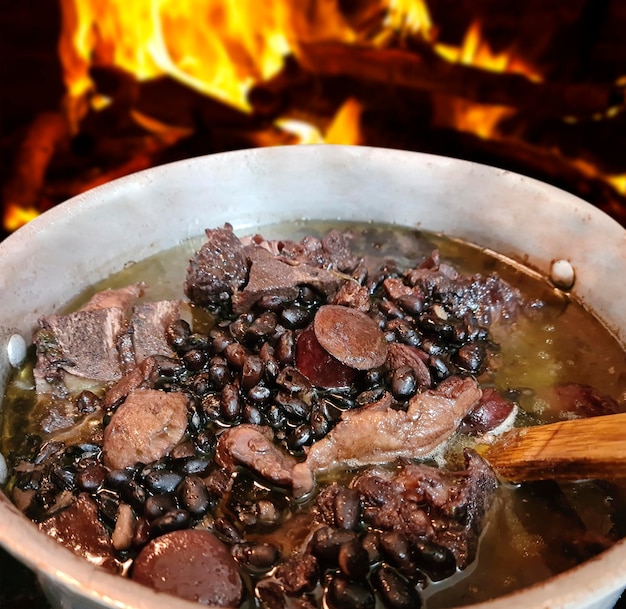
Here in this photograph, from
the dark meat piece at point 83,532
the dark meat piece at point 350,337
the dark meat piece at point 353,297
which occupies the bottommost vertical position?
the dark meat piece at point 83,532

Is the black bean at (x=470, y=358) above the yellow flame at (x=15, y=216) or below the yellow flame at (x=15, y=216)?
above

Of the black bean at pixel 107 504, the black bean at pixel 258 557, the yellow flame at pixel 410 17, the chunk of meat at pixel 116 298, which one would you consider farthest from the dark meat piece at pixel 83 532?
the yellow flame at pixel 410 17

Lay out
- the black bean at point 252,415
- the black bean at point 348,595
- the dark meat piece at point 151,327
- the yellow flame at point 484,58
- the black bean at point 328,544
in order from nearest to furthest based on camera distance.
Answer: the black bean at point 348,595 → the black bean at point 328,544 → the black bean at point 252,415 → the dark meat piece at point 151,327 → the yellow flame at point 484,58

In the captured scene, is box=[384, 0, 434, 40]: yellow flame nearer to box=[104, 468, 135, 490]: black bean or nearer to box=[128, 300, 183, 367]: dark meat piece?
box=[128, 300, 183, 367]: dark meat piece

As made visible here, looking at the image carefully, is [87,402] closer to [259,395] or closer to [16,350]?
[16,350]

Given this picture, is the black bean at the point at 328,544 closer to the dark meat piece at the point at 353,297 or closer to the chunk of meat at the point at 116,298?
the dark meat piece at the point at 353,297

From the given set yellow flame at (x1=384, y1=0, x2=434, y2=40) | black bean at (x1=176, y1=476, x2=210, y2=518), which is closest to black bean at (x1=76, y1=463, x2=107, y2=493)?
black bean at (x1=176, y1=476, x2=210, y2=518)
